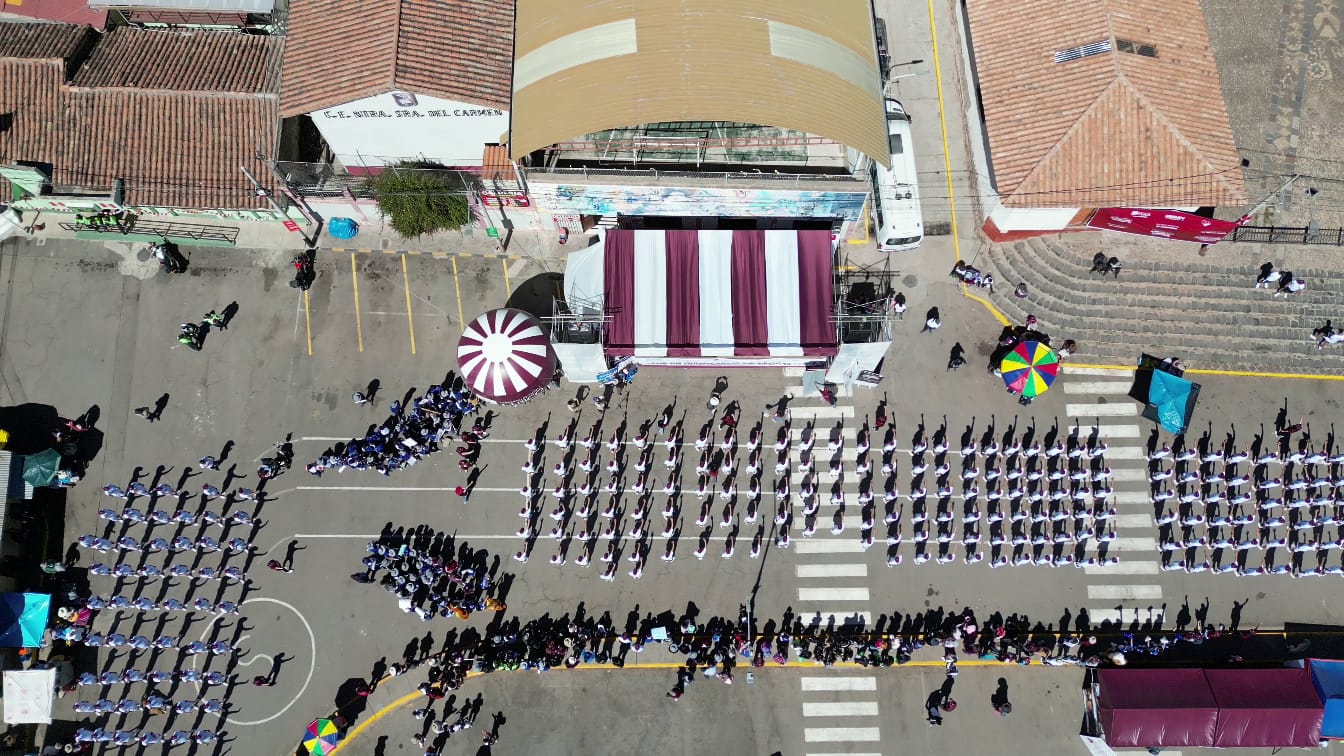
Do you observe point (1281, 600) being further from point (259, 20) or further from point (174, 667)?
point (259, 20)

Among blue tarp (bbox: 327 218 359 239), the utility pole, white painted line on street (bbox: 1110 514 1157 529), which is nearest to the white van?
white painted line on street (bbox: 1110 514 1157 529)

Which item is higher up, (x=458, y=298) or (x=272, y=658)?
(x=458, y=298)

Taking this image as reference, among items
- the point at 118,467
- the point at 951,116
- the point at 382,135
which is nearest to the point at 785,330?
the point at 951,116

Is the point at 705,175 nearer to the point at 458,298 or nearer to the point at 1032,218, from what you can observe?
the point at 458,298

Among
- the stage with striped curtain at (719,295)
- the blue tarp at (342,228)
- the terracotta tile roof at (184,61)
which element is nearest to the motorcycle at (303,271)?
the blue tarp at (342,228)

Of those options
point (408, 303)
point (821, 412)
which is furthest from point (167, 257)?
point (821, 412)

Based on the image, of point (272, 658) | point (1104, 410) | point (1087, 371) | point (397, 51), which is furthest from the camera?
point (1087, 371)

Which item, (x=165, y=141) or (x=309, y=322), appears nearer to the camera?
(x=165, y=141)
